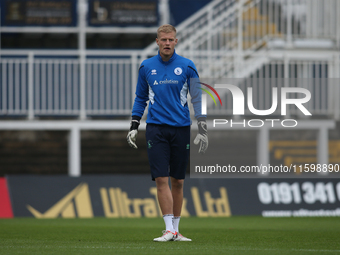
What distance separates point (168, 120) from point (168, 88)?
1.05 ft

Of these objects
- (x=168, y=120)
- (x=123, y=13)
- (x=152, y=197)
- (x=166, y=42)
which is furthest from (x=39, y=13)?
(x=168, y=120)

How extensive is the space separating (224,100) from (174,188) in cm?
829

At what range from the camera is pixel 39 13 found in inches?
656

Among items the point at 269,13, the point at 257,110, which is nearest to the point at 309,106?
the point at 257,110

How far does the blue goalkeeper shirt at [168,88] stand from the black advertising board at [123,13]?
10.3 m

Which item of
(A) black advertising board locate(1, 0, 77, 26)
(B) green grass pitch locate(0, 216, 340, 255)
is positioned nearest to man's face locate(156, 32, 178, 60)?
(B) green grass pitch locate(0, 216, 340, 255)

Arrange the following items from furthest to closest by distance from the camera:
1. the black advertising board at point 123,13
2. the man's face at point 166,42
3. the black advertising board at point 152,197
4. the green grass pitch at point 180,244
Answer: the black advertising board at point 123,13 → the black advertising board at point 152,197 → the man's face at point 166,42 → the green grass pitch at point 180,244

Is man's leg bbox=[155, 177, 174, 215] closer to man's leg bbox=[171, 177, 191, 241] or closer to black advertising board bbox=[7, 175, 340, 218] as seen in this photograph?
man's leg bbox=[171, 177, 191, 241]

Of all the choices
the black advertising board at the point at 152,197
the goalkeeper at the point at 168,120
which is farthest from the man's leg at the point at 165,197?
the black advertising board at the point at 152,197

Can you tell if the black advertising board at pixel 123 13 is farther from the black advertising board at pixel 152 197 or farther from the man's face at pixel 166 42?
the man's face at pixel 166 42

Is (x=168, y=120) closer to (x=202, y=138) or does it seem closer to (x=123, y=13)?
(x=202, y=138)

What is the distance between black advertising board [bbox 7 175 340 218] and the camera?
1312 cm

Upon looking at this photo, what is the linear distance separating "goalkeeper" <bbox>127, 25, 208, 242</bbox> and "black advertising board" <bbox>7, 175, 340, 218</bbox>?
21.0 feet

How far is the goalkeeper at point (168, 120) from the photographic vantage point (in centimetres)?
666
